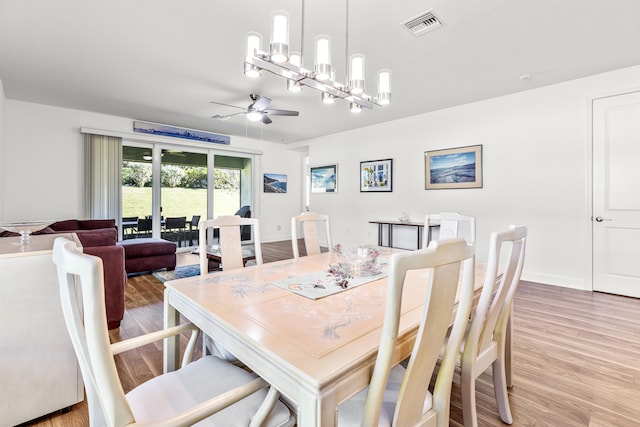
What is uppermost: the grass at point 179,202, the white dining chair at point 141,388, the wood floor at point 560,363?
the grass at point 179,202

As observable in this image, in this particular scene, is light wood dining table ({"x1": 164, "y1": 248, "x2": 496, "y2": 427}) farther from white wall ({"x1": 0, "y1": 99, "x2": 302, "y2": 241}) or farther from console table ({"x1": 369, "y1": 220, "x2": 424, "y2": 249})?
white wall ({"x1": 0, "y1": 99, "x2": 302, "y2": 241})

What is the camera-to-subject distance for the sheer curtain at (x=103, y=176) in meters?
4.93

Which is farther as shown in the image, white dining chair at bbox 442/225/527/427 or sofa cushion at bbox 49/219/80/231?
sofa cushion at bbox 49/219/80/231

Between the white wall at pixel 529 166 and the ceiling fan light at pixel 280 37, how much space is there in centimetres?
378

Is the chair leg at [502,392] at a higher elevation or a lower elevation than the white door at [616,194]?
lower

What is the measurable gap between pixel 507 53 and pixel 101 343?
386cm

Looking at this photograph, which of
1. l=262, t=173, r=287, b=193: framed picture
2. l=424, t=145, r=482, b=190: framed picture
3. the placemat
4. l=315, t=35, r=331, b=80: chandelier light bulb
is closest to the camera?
the placemat

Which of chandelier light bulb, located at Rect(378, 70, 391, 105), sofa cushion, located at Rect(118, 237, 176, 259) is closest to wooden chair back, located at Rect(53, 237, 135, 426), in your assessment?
chandelier light bulb, located at Rect(378, 70, 391, 105)

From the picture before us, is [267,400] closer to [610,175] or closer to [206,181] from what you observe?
[610,175]

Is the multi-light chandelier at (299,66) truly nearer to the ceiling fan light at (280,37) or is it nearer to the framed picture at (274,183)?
the ceiling fan light at (280,37)

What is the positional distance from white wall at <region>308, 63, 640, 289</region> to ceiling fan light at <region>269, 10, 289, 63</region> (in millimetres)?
3782

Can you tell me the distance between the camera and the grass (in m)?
5.52

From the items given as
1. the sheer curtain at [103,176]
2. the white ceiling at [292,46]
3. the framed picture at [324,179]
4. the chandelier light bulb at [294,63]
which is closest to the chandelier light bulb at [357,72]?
the chandelier light bulb at [294,63]

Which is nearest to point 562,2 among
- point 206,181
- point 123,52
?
point 123,52
